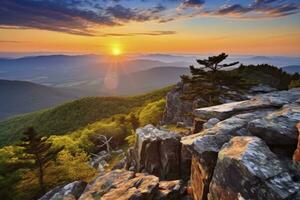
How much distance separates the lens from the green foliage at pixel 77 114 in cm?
15588

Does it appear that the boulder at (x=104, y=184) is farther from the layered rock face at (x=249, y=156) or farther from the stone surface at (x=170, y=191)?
the layered rock face at (x=249, y=156)

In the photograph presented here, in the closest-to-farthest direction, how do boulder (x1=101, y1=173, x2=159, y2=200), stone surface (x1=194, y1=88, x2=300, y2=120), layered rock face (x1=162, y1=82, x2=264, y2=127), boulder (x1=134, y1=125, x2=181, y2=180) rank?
1. boulder (x1=101, y1=173, x2=159, y2=200)
2. stone surface (x1=194, y1=88, x2=300, y2=120)
3. boulder (x1=134, y1=125, x2=181, y2=180)
4. layered rock face (x1=162, y1=82, x2=264, y2=127)

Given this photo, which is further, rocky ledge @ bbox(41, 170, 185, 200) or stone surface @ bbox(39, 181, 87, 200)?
stone surface @ bbox(39, 181, 87, 200)

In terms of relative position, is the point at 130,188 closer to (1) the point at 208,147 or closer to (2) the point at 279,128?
(1) the point at 208,147

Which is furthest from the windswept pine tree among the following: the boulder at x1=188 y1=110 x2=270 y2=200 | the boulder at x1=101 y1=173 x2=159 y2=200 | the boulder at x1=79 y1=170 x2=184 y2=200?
the boulder at x1=101 y1=173 x2=159 y2=200

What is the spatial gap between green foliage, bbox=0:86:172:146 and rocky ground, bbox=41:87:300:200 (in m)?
125

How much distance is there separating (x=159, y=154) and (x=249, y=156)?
13.0 m

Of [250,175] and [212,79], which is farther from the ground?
[212,79]

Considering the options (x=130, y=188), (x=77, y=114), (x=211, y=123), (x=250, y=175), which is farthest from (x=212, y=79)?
(x=77, y=114)

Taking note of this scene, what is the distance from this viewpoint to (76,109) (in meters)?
182

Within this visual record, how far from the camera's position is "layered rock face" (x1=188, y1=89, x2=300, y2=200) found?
12055mm

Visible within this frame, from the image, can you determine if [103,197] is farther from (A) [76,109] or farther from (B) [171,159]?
(A) [76,109]

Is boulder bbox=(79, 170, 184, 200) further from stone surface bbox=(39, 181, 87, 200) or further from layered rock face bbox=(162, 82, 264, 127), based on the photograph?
layered rock face bbox=(162, 82, 264, 127)

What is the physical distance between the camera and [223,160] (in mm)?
13641
